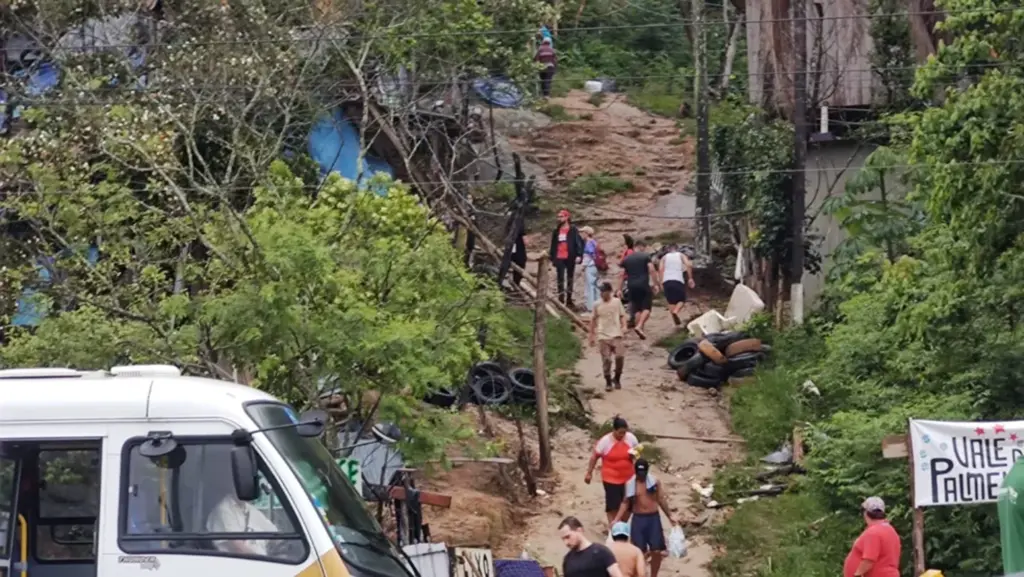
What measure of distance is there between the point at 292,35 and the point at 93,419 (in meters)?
12.5

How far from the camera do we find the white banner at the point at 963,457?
40.3 ft

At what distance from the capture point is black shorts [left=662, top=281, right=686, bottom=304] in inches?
1001

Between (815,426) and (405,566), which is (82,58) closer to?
(815,426)

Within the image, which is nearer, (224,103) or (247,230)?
(247,230)

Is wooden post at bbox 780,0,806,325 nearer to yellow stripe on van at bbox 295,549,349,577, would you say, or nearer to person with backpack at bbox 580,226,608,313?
person with backpack at bbox 580,226,608,313

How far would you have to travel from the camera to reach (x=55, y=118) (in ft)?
63.2

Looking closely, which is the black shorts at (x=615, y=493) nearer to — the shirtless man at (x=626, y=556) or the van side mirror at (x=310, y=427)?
the shirtless man at (x=626, y=556)

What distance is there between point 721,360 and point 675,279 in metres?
3.20

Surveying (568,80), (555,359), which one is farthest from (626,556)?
(568,80)

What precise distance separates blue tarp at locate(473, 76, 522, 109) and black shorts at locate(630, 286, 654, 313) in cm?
400

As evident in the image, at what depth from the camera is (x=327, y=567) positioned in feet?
29.3

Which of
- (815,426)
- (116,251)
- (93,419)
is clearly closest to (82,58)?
(116,251)

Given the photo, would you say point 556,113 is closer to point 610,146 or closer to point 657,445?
point 610,146

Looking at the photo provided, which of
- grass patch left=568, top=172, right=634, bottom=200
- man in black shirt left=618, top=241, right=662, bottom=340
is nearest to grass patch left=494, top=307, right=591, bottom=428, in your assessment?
man in black shirt left=618, top=241, right=662, bottom=340
